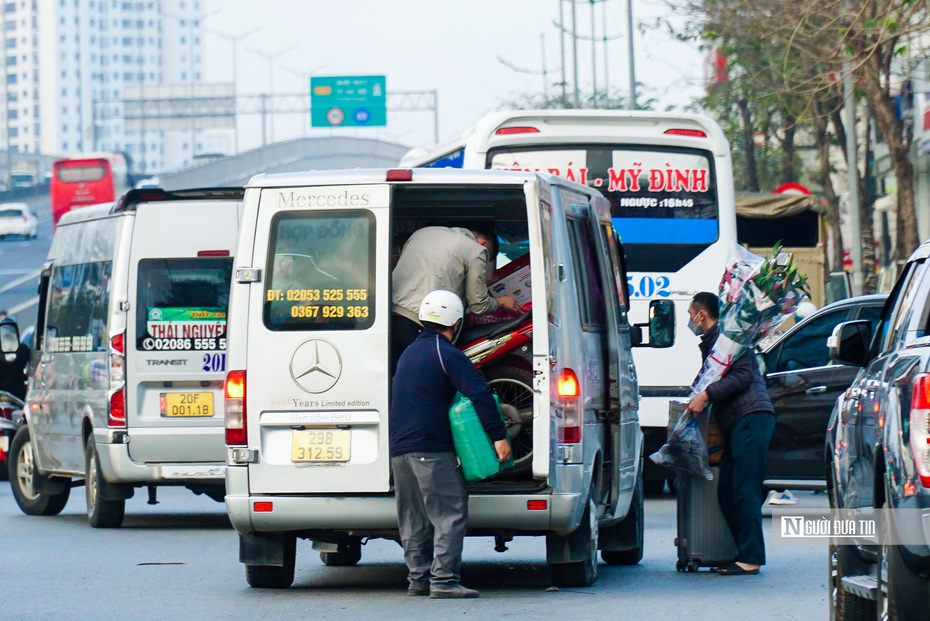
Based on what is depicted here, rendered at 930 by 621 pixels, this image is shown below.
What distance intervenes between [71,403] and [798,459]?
5.96 m

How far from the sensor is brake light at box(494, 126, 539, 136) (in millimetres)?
15203

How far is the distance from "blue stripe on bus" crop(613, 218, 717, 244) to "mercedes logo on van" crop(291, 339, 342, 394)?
6844mm

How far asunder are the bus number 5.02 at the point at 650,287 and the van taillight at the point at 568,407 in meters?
6.52

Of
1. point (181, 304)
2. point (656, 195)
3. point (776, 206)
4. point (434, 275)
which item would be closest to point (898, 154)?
point (776, 206)

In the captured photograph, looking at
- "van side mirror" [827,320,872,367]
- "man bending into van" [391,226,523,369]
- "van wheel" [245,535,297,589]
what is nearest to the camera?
"van side mirror" [827,320,872,367]

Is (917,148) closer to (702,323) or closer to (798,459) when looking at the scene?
(798,459)

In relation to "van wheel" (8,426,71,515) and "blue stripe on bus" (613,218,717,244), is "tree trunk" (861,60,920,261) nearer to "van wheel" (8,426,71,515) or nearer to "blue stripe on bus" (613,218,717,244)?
"blue stripe on bus" (613,218,717,244)

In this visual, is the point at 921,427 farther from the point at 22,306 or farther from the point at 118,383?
the point at 22,306

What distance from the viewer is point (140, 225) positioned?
13594mm

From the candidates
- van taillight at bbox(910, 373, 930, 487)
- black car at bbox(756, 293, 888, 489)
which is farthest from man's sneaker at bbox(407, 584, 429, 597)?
black car at bbox(756, 293, 888, 489)

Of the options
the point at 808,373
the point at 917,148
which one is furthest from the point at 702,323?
the point at 917,148

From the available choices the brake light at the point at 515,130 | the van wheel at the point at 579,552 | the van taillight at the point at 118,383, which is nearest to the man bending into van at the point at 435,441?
the van wheel at the point at 579,552

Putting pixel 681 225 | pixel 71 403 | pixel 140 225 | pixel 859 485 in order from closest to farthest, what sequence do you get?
1. pixel 859 485
2. pixel 140 225
3. pixel 71 403
4. pixel 681 225

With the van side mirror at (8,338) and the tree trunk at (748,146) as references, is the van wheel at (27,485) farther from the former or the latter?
the tree trunk at (748,146)
